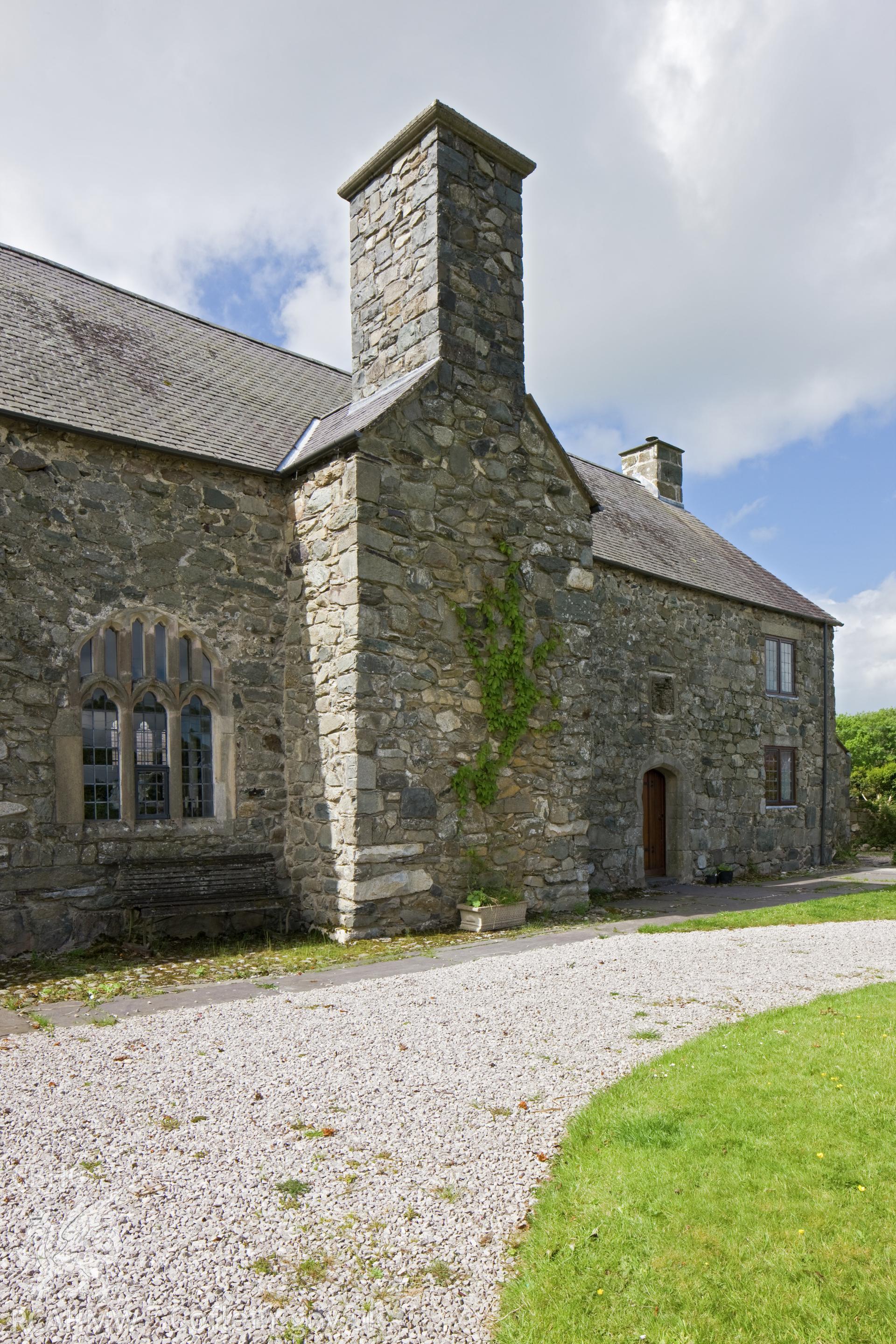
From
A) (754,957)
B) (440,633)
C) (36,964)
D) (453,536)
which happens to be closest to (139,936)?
(36,964)

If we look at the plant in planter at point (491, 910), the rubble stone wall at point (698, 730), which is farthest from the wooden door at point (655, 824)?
the plant in planter at point (491, 910)

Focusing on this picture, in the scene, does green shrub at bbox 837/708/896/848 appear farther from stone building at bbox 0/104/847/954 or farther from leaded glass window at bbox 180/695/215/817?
leaded glass window at bbox 180/695/215/817

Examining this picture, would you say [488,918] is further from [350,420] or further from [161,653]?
[350,420]

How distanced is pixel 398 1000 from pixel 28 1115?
291cm

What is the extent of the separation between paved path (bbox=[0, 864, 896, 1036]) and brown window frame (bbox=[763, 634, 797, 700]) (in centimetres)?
441

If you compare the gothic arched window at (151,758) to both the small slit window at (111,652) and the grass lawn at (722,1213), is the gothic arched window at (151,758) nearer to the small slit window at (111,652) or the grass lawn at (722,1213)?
the small slit window at (111,652)

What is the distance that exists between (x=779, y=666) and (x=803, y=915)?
853cm

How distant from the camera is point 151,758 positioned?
958 cm

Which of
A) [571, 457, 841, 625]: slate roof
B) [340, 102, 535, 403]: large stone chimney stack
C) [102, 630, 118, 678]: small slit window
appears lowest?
[102, 630, 118, 678]: small slit window

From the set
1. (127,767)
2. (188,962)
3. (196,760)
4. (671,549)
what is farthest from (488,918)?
(671,549)

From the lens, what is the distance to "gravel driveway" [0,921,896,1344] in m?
3.04

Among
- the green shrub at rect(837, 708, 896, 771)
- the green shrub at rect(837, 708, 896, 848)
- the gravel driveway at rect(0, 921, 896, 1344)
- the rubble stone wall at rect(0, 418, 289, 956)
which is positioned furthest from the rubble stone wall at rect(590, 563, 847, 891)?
the green shrub at rect(837, 708, 896, 771)

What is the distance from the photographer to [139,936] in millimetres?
8898

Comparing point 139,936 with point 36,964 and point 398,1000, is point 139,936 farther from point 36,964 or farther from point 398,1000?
point 398,1000
